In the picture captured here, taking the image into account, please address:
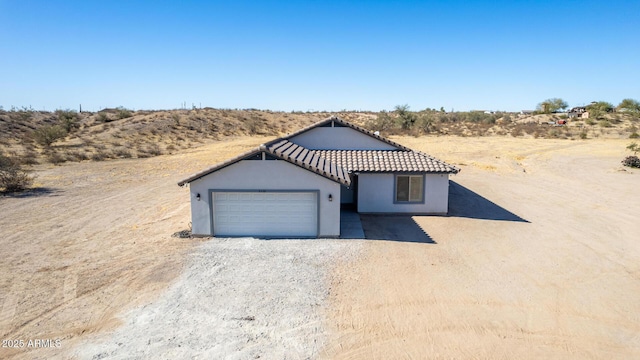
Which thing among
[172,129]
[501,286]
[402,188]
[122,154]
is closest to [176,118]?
[172,129]

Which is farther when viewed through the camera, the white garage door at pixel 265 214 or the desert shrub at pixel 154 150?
the desert shrub at pixel 154 150

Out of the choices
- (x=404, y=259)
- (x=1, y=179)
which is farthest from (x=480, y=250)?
(x=1, y=179)

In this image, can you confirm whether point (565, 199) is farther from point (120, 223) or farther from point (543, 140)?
point (543, 140)

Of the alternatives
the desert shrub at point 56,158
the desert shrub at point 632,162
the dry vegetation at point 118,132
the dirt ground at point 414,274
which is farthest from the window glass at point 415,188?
the desert shrub at point 56,158

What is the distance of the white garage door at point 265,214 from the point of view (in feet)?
47.5

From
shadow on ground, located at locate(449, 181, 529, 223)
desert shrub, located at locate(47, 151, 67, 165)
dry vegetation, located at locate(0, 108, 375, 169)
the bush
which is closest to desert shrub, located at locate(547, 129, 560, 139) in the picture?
shadow on ground, located at locate(449, 181, 529, 223)

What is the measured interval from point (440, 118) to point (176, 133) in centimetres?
4879

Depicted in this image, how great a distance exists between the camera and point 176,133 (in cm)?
5256

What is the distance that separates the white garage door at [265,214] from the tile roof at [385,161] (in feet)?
12.6

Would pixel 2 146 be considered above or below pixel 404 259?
above

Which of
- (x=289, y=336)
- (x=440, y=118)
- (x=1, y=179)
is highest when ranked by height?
(x=440, y=118)

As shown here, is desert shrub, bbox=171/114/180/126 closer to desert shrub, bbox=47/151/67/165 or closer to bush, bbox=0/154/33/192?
desert shrub, bbox=47/151/67/165

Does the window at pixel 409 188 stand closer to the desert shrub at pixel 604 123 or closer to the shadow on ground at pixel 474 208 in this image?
the shadow on ground at pixel 474 208

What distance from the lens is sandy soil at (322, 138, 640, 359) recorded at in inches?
322
